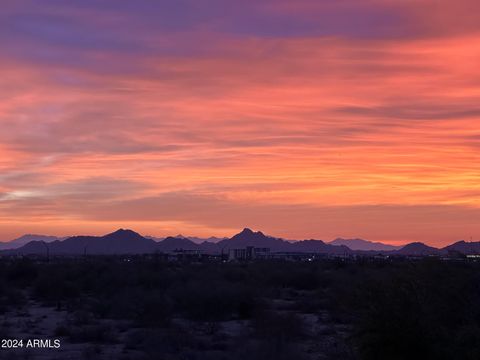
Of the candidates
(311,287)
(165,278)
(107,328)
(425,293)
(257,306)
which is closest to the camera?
(425,293)

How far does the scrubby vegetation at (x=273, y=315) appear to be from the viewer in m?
18.4

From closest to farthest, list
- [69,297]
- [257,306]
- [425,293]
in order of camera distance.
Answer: [425,293] → [257,306] → [69,297]

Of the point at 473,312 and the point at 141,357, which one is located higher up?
the point at 473,312

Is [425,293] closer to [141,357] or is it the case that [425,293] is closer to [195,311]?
[141,357]

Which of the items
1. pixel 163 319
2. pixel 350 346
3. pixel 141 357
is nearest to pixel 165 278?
pixel 163 319

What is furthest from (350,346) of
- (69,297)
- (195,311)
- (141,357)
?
(69,297)

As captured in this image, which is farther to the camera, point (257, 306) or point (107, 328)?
point (257, 306)

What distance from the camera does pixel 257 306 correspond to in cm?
4222

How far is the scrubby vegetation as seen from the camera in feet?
60.4

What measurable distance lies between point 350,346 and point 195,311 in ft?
66.2

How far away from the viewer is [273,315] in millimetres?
33844

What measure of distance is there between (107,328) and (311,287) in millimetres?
34495

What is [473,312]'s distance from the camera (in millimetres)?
18578

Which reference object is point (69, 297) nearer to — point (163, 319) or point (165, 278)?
point (165, 278)
